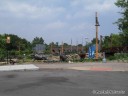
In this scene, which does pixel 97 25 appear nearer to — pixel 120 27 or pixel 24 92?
pixel 120 27

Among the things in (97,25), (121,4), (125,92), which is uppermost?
(121,4)

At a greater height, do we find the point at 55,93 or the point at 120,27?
the point at 120,27

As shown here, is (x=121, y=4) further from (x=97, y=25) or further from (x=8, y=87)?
(x=8, y=87)

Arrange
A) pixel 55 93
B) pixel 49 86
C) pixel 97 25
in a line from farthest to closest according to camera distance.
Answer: pixel 97 25 → pixel 49 86 → pixel 55 93

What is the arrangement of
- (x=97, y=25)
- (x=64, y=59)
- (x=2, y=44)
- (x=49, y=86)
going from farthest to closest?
(x=2, y=44)
(x=97, y=25)
(x=64, y=59)
(x=49, y=86)

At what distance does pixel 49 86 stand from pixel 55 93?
222 cm

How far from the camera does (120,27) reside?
73812 mm

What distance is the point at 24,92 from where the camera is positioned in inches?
539

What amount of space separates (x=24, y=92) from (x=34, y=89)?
93 cm

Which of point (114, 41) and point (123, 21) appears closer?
point (123, 21)

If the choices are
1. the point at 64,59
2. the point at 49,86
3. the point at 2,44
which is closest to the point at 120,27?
the point at 2,44

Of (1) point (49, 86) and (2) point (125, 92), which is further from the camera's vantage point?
(1) point (49, 86)

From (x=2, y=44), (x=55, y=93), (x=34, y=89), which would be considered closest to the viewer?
(x=55, y=93)

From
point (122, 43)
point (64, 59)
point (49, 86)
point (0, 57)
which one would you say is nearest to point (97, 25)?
point (64, 59)
